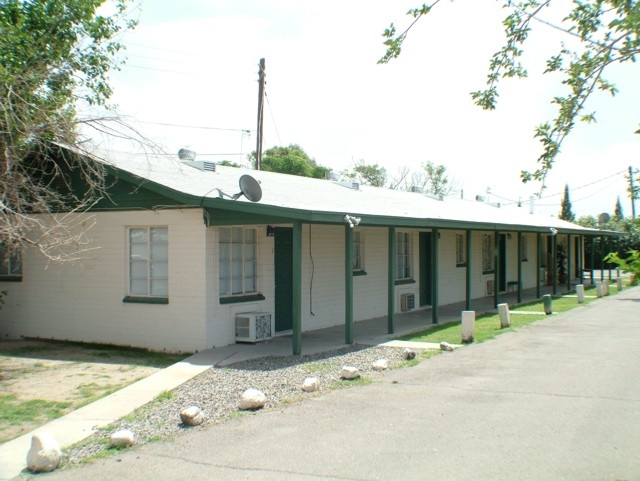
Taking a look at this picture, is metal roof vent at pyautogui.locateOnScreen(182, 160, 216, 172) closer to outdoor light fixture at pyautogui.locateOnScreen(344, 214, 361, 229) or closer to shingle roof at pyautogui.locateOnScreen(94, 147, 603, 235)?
shingle roof at pyautogui.locateOnScreen(94, 147, 603, 235)

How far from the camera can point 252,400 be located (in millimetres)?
7848

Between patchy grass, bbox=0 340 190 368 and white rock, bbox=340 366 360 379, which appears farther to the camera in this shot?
patchy grass, bbox=0 340 190 368

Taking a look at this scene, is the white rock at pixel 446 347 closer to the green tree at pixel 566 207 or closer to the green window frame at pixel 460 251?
the green window frame at pixel 460 251

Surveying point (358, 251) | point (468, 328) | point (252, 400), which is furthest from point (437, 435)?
point (358, 251)

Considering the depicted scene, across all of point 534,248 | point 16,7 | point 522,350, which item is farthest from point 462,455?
point 534,248

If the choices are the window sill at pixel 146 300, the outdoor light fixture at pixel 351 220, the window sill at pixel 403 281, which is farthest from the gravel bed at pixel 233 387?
the window sill at pixel 403 281

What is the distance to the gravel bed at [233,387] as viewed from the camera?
7055mm

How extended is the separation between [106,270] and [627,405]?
360 inches

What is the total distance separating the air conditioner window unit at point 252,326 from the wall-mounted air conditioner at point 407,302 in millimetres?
6292

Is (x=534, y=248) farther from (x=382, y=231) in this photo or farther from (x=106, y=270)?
(x=106, y=270)

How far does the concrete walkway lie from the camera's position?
684 centimetres

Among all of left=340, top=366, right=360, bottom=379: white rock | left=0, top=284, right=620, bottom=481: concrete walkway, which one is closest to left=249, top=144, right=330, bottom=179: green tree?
left=0, top=284, right=620, bottom=481: concrete walkway

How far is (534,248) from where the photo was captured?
92.9 ft

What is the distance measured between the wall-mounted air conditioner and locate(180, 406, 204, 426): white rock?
11.0 metres
